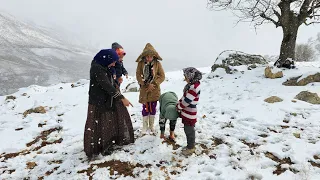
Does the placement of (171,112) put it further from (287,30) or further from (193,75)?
(287,30)

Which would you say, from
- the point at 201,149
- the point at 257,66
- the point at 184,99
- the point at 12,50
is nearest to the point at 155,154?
the point at 201,149

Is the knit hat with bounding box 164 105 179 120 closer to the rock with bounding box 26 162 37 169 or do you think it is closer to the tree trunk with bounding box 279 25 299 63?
the rock with bounding box 26 162 37 169

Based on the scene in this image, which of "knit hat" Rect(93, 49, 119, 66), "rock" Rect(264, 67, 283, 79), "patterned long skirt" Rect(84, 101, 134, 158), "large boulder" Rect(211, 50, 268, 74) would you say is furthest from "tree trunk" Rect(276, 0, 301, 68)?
"knit hat" Rect(93, 49, 119, 66)

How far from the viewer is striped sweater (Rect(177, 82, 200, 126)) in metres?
4.94

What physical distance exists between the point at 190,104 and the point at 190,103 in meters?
0.11

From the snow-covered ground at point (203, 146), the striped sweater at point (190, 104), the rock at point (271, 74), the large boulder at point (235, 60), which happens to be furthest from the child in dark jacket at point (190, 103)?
the large boulder at point (235, 60)

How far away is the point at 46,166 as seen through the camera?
17.7 feet

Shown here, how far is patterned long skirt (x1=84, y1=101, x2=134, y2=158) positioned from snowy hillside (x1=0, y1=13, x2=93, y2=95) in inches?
2759

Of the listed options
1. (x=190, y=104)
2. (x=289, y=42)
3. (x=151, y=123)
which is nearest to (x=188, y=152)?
(x=190, y=104)

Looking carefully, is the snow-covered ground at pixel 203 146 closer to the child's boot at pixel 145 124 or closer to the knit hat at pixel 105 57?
the child's boot at pixel 145 124

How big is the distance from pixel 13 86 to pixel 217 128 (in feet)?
255

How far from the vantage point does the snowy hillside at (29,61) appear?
81556 millimetres

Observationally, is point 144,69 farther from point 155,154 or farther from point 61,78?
point 61,78

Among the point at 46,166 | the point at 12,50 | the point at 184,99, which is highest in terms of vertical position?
the point at 12,50
